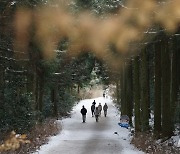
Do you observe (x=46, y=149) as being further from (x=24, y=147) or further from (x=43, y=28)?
(x=43, y=28)

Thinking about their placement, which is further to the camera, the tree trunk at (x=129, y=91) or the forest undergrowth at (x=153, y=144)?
the tree trunk at (x=129, y=91)

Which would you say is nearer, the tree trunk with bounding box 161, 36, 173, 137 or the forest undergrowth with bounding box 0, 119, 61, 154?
the forest undergrowth with bounding box 0, 119, 61, 154

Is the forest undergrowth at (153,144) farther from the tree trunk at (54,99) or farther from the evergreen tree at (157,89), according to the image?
the tree trunk at (54,99)

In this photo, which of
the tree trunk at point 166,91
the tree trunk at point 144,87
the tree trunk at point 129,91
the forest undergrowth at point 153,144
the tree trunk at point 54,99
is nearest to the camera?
the forest undergrowth at point 153,144

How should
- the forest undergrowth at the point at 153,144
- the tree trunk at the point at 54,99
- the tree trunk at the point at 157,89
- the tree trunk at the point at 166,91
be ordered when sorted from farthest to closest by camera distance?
the tree trunk at the point at 54,99, the tree trunk at the point at 157,89, the tree trunk at the point at 166,91, the forest undergrowth at the point at 153,144

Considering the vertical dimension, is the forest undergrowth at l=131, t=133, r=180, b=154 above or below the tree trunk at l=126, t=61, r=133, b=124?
below

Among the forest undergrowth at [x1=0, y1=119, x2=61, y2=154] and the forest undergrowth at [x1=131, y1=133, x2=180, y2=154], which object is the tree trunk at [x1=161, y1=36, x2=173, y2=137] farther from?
the forest undergrowth at [x1=0, y1=119, x2=61, y2=154]

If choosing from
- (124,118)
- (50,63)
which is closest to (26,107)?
(50,63)

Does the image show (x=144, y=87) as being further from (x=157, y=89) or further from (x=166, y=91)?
(x=166, y=91)

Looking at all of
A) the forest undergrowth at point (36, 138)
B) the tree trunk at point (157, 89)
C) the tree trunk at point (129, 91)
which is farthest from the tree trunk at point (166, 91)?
the tree trunk at point (129, 91)

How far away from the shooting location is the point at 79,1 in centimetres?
1324

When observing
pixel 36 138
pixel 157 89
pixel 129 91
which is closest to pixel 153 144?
Answer: pixel 157 89

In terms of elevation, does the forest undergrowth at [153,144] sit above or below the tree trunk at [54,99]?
below

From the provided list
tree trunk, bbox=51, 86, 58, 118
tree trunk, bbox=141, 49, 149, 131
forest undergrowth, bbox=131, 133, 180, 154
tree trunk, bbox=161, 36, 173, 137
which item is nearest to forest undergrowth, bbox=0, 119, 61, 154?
forest undergrowth, bbox=131, 133, 180, 154
